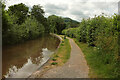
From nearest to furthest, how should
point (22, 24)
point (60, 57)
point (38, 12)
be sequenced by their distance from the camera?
point (60, 57) → point (22, 24) → point (38, 12)

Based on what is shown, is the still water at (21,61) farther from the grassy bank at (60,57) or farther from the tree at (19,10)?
the tree at (19,10)

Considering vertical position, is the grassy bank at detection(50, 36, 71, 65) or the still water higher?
the grassy bank at detection(50, 36, 71, 65)

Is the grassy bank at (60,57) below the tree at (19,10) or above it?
below

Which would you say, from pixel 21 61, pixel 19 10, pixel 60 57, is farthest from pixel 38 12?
pixel 60 57

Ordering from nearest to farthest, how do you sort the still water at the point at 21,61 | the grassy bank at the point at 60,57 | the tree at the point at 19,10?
the still water at the point at 21,61 < the grassy bank at the point at 60,57 < the tree at the point at 19,10

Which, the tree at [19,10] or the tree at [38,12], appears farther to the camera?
the tree at [38,12]

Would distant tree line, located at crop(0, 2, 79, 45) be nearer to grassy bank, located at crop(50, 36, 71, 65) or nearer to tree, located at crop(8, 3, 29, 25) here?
tree, located at crop(8, 3, 29, 25)

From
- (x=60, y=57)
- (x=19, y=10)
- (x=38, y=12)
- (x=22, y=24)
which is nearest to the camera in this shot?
(x=60, y=57)

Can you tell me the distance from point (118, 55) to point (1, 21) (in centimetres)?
1284

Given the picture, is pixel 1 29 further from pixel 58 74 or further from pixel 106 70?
pixel 106 70

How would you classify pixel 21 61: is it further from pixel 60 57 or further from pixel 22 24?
pixel 22 24

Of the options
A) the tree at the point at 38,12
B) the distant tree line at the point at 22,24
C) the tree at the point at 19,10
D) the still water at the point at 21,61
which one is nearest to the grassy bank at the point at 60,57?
the still water at the point at 21,61

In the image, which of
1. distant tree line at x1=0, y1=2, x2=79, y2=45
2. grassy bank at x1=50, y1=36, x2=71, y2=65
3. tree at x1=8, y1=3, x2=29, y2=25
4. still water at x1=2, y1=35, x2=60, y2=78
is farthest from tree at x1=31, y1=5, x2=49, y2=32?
grassy bank at x1=50, y1=36, x2=71, y2=65

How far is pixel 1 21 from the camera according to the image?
12555 millimetres
